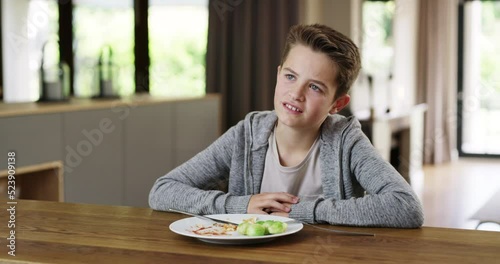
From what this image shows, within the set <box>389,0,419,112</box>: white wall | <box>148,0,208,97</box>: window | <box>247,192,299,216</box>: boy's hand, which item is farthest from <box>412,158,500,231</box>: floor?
<box>247,192,299,216</box>: boy's hand

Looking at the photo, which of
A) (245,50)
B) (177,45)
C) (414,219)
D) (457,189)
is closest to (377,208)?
(414,219)

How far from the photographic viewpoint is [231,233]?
1468 millimetres

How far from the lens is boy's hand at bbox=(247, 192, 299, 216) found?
170 centimetres

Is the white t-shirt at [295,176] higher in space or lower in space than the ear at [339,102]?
lower

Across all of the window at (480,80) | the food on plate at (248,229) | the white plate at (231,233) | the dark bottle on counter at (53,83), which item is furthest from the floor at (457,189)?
the food on plate at (248,229)

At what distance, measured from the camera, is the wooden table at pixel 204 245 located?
1330 mm

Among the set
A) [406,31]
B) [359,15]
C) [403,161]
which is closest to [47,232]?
[359,15]

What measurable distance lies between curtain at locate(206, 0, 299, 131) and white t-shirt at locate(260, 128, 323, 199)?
12.8ft

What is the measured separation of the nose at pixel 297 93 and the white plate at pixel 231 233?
0.33 m

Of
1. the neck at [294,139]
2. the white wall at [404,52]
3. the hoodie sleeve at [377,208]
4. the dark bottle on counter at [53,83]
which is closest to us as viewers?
the hoodie sleeve at [377,208]

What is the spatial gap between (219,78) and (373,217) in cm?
460

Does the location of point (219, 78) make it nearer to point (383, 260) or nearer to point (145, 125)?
point (145, 125)

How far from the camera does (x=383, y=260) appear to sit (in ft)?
4.32

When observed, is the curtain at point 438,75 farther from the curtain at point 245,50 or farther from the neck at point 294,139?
the neck at point 294,139
